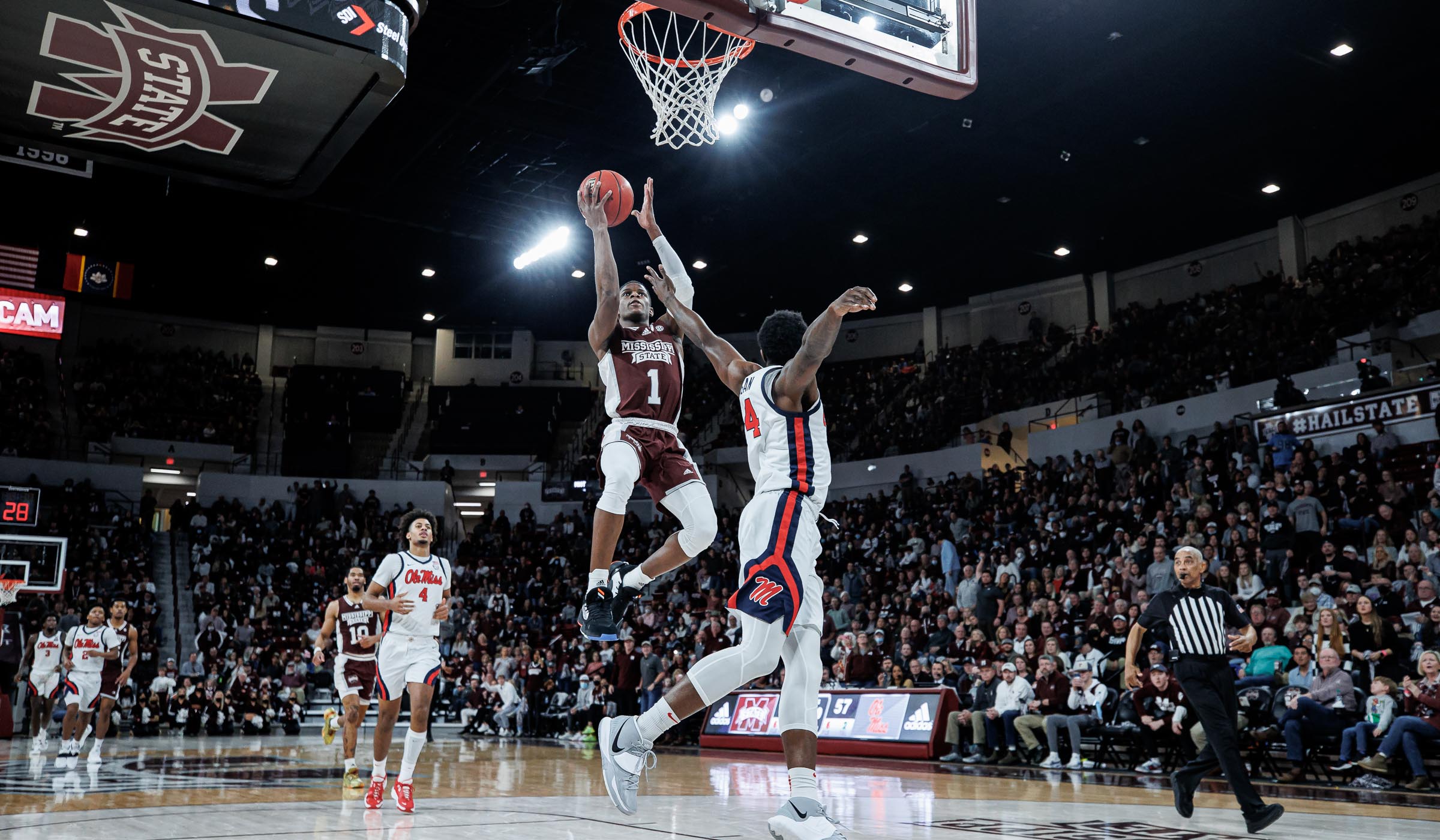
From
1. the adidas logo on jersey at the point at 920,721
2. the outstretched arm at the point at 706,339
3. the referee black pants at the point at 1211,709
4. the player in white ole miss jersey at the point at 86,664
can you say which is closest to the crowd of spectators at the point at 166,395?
the player in white ole miss jersey at the point at 86,664

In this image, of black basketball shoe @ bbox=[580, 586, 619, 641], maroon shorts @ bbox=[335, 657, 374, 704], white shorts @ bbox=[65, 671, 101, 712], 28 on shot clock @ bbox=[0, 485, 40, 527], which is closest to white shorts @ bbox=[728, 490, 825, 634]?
black basketball shoe @ bbox=[580, 586, 619, 641]

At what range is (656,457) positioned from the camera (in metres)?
6.41

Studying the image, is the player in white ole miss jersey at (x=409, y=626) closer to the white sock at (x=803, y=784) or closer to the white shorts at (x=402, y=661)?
the white shorts at (x=402, y=661)

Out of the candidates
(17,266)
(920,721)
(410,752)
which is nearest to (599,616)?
(410,752)

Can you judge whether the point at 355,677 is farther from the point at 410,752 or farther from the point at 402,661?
the point at 410,752

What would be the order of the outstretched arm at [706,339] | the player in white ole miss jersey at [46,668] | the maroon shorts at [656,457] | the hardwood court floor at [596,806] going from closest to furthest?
the outstretched arm at [706,339] → the hardwood court floor at [596,806] → the maroon shorts at [656,457] → the player in white ole miss jersey at [46,668]

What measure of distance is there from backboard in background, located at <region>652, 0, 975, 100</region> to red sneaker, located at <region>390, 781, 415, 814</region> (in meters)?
5.39

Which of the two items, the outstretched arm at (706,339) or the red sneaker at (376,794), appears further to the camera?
the red sneaker at (376,794)

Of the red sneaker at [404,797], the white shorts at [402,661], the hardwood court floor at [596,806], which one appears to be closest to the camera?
the hardwood court floor at [596,806]

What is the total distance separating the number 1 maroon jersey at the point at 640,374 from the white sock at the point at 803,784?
7.76ft

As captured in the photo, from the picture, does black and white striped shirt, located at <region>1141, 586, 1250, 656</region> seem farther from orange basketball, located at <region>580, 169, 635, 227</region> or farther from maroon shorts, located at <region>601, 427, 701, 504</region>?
orange basketball, located at <region>580, 169, 635, 227</region>

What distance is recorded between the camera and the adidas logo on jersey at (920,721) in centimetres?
1427

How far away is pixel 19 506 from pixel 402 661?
11.7m

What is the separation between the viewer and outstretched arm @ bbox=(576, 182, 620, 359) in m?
5.95
